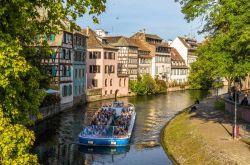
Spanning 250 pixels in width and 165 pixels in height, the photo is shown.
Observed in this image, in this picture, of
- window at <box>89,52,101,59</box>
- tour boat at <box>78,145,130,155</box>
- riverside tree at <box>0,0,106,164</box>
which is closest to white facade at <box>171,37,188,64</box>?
window at <box>89,52,101,59</box>

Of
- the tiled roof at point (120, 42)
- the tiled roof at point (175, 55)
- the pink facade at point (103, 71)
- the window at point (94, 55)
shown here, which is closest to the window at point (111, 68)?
the pink facade at point (103, 71)

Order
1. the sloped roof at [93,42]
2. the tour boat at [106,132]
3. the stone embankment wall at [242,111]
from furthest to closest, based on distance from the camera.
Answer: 1. the sloped roof at [93,42]
2. the stone embankment wall at [242,111]
3. the tour boat at [106,132]

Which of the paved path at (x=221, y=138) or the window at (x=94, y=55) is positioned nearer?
the paved path at (x=221, y=138)

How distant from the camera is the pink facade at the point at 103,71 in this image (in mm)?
75875

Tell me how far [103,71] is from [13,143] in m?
65.5

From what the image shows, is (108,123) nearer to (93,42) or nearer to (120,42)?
(93,42)

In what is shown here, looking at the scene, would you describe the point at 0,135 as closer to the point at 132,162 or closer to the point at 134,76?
the point at 132,162

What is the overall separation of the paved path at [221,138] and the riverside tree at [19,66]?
14.9 metres

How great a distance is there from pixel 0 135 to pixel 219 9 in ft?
60.6

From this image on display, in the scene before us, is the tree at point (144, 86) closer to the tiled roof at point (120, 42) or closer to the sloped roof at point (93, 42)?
the tiled roof at point (120, 42)

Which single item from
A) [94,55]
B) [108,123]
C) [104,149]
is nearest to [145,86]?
A: [94,55]

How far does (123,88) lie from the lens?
82.8 meters

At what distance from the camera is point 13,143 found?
1096 centimetres

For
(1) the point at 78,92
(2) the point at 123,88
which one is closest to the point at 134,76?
(2) the point at 123,88
